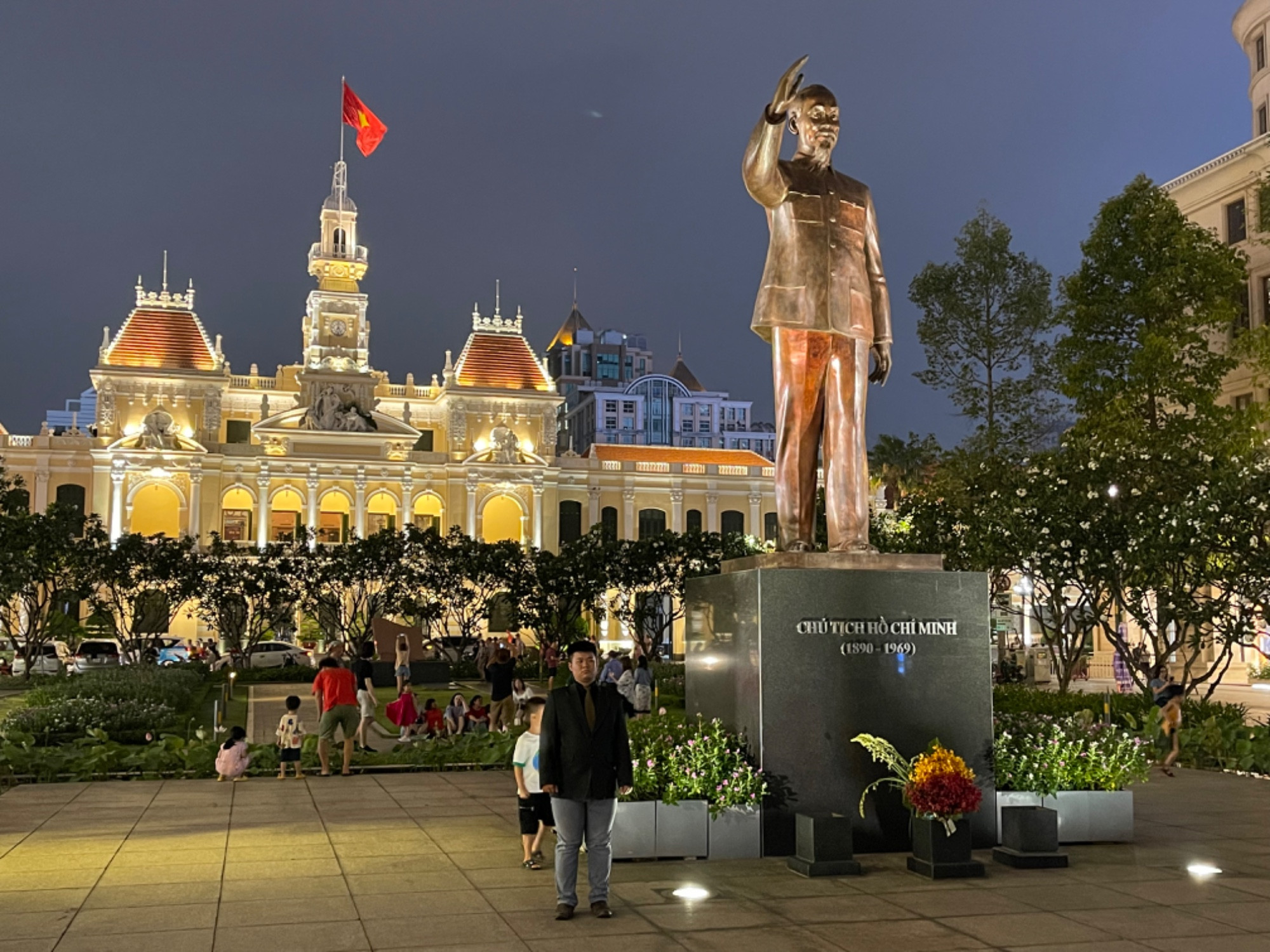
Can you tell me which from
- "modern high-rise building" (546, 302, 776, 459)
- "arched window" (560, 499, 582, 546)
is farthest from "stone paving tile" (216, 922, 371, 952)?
"modern high-rise building" (546, 302, 776, 459)

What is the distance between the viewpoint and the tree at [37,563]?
30.4 m

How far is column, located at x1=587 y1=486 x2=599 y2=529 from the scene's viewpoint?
68812 millimetres

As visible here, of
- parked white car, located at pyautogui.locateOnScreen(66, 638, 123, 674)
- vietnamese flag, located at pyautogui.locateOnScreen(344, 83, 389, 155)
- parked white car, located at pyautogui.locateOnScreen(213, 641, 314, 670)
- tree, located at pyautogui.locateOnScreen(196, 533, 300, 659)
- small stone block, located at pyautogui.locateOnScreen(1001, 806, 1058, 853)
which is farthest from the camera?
vietnamese flag, located at pyautogui.locateOnScreen(344, 83, 389, 155)

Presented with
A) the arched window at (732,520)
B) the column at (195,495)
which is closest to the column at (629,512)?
the arched window at (732,520)

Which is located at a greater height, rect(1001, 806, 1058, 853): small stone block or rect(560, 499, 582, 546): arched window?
rect(560, 499, 582, 546): arched window

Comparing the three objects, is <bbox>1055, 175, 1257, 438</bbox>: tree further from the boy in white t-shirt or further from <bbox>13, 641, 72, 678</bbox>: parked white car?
<bbox>13, 641, 72, 678</bbox>: parked white car

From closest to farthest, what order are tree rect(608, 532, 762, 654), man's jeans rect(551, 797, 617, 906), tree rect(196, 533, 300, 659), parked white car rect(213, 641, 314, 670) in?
man's jeans rect(551, 797, 617, 906) < tree rect(196, 533, 300, 659) < parked white car rect(213, 641, 314, 670) < tree rect(608, 532, 762, 654)

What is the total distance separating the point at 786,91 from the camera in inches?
375

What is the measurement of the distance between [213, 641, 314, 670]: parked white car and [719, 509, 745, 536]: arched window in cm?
2979

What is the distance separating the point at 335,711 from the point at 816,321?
8.21 meters

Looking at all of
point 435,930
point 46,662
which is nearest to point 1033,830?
point 435,930

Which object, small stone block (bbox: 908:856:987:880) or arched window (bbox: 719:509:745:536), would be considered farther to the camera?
arched window (bbox: 719:509:745:536)

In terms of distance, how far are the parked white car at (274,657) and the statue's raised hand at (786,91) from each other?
122ft

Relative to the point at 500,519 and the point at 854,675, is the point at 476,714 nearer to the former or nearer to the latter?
the point at 854,675
